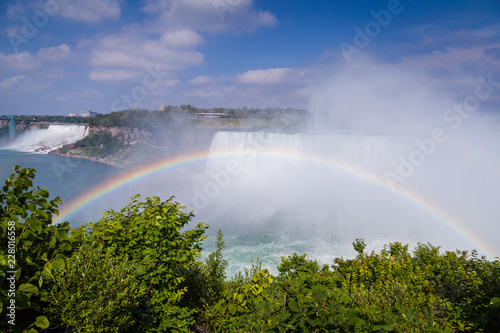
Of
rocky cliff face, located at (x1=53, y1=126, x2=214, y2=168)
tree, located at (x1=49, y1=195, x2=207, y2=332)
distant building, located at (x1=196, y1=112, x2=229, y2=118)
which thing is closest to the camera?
tree, located at (x1=49, y1=195, x2=207, y2=332)

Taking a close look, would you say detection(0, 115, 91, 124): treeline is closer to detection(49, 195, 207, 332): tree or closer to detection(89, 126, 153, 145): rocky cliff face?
detection(89, 126, 153, 145): rocky cliff face

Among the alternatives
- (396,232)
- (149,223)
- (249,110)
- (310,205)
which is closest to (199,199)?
(310,205)

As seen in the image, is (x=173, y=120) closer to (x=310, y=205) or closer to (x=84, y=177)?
(x=84, y=177)
